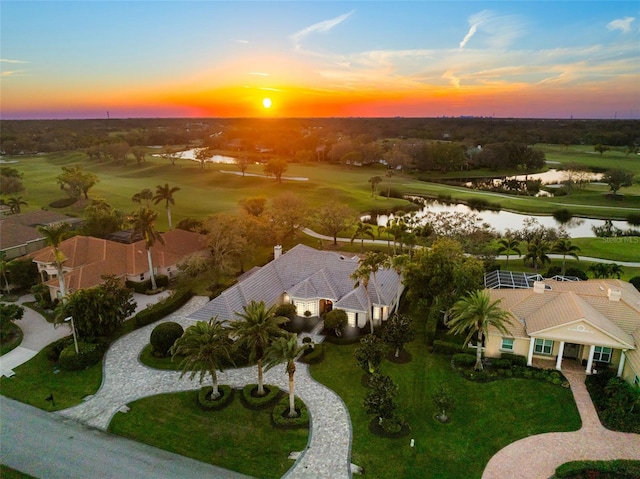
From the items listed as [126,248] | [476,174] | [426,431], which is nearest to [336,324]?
[426,431]

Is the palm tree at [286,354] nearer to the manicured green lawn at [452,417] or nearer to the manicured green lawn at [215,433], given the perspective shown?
the manicured green lawn at [215,433]

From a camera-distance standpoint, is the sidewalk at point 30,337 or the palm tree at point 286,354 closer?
the palm tree at point 286,354

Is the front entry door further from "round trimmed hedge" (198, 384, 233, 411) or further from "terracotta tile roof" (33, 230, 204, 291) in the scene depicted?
"terracotta tile roof" (33, 230, 204, 291)

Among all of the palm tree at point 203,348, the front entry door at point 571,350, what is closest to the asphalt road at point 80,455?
the palm tree at point 203,348

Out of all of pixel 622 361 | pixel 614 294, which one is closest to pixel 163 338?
pixel 622 361

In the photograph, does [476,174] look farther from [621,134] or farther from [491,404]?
[491,404]

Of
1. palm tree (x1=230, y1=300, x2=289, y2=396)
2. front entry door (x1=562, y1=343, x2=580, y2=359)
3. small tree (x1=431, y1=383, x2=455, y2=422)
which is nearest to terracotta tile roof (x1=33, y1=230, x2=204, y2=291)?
palm tree (x1=230, y1=300, x2=289, y2=396)
